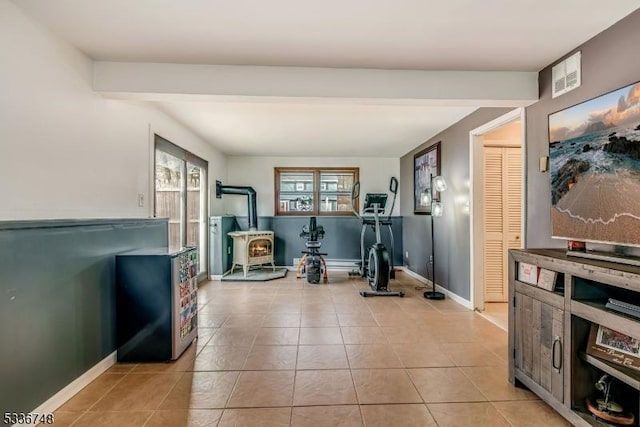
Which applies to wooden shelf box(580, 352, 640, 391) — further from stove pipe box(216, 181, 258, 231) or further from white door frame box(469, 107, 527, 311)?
stove pipe box(216, 181, 258, 231)

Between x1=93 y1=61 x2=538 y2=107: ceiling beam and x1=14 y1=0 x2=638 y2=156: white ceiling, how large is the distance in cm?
7

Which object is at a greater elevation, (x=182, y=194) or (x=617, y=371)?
(x=182, y=194)

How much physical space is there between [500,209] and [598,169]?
225cm

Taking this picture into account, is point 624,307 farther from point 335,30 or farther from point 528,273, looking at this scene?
point 335,30

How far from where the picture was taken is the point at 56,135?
2.14 meters

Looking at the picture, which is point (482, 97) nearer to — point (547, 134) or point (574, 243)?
point (547, 134)

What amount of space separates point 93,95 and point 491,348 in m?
3.98

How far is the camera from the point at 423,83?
2781mm

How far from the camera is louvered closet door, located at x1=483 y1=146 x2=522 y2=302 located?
423cm

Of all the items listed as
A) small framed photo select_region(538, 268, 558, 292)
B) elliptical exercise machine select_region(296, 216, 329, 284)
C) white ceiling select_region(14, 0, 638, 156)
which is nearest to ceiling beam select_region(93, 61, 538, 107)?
white ceiling select_region(14, 0, 638, 156)

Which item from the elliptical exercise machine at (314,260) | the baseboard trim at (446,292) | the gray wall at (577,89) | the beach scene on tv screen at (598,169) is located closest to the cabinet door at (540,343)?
the beach scene on tv screen at (598,169)

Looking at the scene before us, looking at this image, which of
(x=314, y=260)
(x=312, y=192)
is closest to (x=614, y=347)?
(x=314, y=260)

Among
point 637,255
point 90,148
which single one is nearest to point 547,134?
point 637,255

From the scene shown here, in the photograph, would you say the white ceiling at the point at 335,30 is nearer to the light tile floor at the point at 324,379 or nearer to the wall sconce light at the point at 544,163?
the wall sconce light at the point at 544,163
